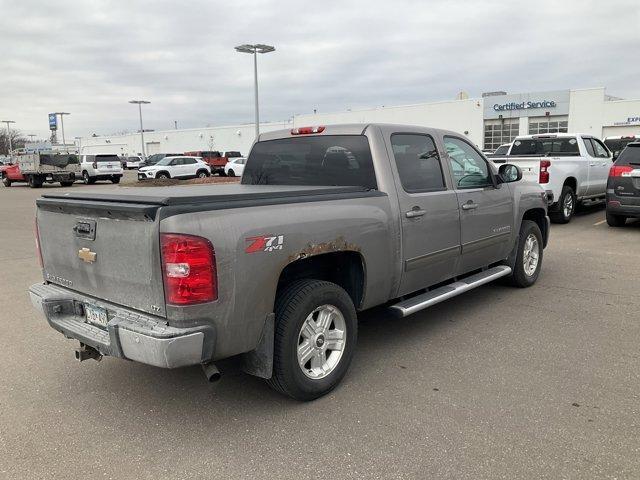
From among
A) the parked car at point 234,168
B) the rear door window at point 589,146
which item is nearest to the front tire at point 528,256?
the rear door window at point 589,146

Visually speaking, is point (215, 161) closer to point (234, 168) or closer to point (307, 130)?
point (234, 168)

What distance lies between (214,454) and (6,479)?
3.53 ft

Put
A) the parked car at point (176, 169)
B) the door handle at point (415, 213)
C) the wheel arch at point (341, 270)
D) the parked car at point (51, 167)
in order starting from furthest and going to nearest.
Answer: the parked car at point (176, 169)
the parked car at point (51, 167)
the door handle at point (415, 213)
the wheel arch at point (341, 270)

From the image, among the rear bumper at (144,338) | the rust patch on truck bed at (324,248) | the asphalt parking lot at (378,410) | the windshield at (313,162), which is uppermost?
the windshield at (313,162)

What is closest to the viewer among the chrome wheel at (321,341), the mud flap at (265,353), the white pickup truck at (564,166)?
the mud flap at (265,353)

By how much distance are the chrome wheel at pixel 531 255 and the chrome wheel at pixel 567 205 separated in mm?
5789

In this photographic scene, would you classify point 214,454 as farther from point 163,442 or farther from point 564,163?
point 564,163

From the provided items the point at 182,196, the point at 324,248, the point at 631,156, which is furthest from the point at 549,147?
the point at 182,196

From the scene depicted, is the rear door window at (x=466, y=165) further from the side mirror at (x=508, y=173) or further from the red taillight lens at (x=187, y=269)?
the red taillight lens at (x=187, y=269)

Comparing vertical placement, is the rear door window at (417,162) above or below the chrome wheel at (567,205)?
above

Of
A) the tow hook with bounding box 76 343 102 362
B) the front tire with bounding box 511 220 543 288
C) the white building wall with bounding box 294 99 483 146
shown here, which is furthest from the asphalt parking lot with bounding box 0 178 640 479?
the white building wall with bounding box 294 99 483 146

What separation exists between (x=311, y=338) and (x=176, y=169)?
113ft

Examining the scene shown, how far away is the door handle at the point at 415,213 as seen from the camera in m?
4.24

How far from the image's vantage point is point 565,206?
1167 cm
